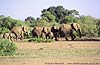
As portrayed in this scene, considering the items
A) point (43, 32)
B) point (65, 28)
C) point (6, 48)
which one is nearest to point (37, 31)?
point (43, 32)

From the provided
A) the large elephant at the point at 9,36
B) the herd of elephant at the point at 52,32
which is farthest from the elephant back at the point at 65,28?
the large elephant at the point at 9,36

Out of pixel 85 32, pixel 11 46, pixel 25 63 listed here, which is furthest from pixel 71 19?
pixel 25 63

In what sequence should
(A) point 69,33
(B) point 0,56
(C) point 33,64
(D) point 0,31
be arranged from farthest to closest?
1. (D) point 0,31
2. (A) point 69,33
3. (B) point 0,56
4. (C) point 33,64

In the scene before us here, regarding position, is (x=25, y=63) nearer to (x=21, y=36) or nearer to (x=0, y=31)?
(x=21, y=36)

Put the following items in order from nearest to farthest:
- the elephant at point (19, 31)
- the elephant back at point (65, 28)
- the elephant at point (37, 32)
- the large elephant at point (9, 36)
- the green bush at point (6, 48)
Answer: the green bush at point (6, 48) < the large elephant at point (9, 36) < the elephant back at point (65, 28) < the elephant at point (19, 31) < the elephant at point (37, 32)

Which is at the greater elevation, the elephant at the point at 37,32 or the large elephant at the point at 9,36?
the elephant at the point at 37,32

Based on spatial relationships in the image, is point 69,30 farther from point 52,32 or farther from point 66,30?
point 52,32

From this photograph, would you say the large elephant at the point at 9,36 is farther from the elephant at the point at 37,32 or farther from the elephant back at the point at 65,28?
the elephant back at the point at 65,28

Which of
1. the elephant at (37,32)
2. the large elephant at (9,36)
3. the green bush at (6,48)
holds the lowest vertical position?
the green bush at (6,48)

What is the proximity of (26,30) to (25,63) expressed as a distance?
32978 mm

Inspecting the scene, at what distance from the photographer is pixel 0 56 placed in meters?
25.6

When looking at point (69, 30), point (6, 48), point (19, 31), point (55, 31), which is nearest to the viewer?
point (6, 48)

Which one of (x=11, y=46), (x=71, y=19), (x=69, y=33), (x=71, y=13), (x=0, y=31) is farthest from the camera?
(x=71, y=13)

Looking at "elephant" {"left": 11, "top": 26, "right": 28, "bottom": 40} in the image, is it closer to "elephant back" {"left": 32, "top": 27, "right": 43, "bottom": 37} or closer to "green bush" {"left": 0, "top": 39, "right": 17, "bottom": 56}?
"elephant back" {"left": 32, "top": 27, "right": 43, "bottom": 37}
